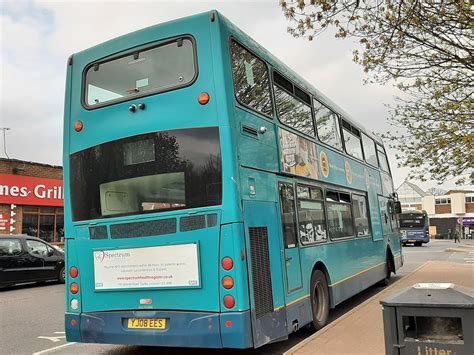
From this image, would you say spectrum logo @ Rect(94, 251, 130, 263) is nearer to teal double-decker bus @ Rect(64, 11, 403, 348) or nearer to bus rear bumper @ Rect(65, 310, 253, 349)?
teal double-decker bus @ Rect(64, 11, 403, 348)

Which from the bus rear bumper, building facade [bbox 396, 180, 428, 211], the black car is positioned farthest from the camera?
building facade [bbox 396, 180, 428, 211]

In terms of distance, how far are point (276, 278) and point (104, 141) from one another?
9.25 feet

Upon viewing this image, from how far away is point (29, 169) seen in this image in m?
23.4

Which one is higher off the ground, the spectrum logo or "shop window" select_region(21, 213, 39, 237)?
"shop window" select_region(21, 213, 39, 237)

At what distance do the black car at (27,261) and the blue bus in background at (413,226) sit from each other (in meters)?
31.8

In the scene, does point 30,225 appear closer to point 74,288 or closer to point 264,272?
point 74,288

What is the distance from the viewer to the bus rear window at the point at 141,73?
219 inches

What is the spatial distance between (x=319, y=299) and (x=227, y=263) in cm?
286

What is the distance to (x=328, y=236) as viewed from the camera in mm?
7801

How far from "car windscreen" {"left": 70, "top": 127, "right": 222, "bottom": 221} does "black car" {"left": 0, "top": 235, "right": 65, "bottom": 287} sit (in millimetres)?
8993

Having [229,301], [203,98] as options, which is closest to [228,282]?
[229,301]

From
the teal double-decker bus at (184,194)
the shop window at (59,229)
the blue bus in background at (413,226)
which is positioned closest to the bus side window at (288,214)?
the teal double-decker bus at (184,194)

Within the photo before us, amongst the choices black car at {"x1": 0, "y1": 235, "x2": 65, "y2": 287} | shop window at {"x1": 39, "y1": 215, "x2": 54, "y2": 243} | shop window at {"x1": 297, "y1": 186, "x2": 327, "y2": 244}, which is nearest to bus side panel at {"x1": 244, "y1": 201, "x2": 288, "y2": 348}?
shop window at {"x1": 297, "y1": 186, "x2": 327, "y2": 244}

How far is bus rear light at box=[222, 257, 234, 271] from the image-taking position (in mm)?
4949
